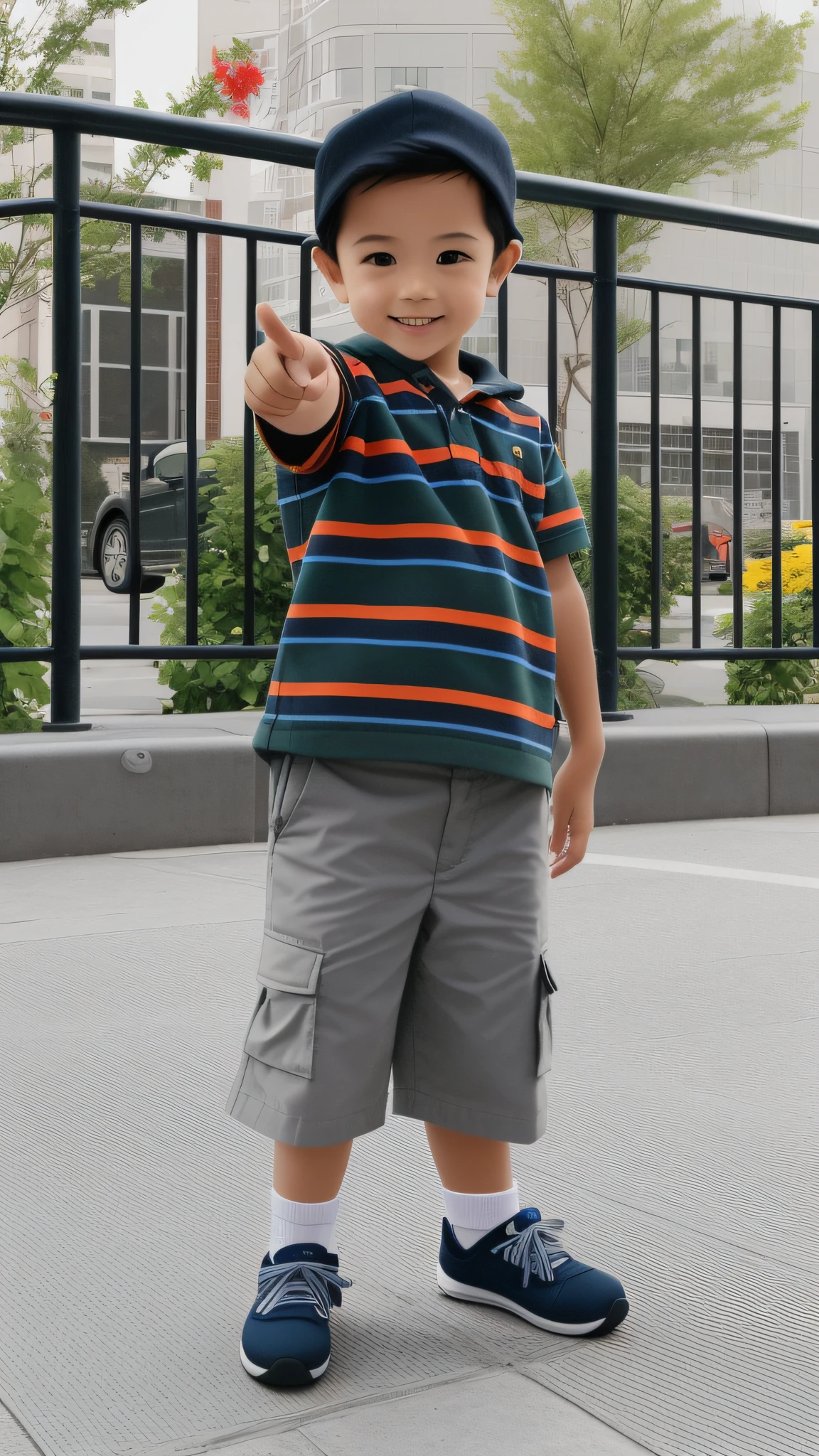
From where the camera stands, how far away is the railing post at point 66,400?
128 inches

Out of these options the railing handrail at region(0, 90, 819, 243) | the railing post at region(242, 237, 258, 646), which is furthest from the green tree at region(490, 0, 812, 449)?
the railing post at region(242, 237, 258, 646)

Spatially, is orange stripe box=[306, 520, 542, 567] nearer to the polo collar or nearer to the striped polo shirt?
the striped polo shirt

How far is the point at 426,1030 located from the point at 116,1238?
433 mm

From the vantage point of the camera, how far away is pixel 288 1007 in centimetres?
129

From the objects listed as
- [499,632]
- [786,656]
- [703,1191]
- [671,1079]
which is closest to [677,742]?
[786,656]

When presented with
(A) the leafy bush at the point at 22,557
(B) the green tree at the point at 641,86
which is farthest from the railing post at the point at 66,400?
(B) the green tree at the point at 641,86

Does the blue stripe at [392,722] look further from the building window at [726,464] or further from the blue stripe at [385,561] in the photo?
the building window at [726,464]

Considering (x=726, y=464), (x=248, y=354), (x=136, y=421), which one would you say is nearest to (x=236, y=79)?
(x=248, y=354)

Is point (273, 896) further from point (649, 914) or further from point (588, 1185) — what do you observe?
point (649, 914)

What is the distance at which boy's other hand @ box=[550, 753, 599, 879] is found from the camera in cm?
154

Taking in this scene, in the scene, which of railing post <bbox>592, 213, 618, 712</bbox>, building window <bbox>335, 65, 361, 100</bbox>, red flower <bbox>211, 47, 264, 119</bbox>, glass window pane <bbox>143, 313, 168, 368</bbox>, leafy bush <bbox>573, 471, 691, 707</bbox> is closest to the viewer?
railing post <bbox>592, 213, 618, 712</bbox>

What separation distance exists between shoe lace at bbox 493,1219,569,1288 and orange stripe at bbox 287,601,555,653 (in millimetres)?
596

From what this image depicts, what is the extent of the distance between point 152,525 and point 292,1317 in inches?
422

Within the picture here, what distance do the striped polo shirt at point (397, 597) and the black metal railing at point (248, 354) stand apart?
185cm
